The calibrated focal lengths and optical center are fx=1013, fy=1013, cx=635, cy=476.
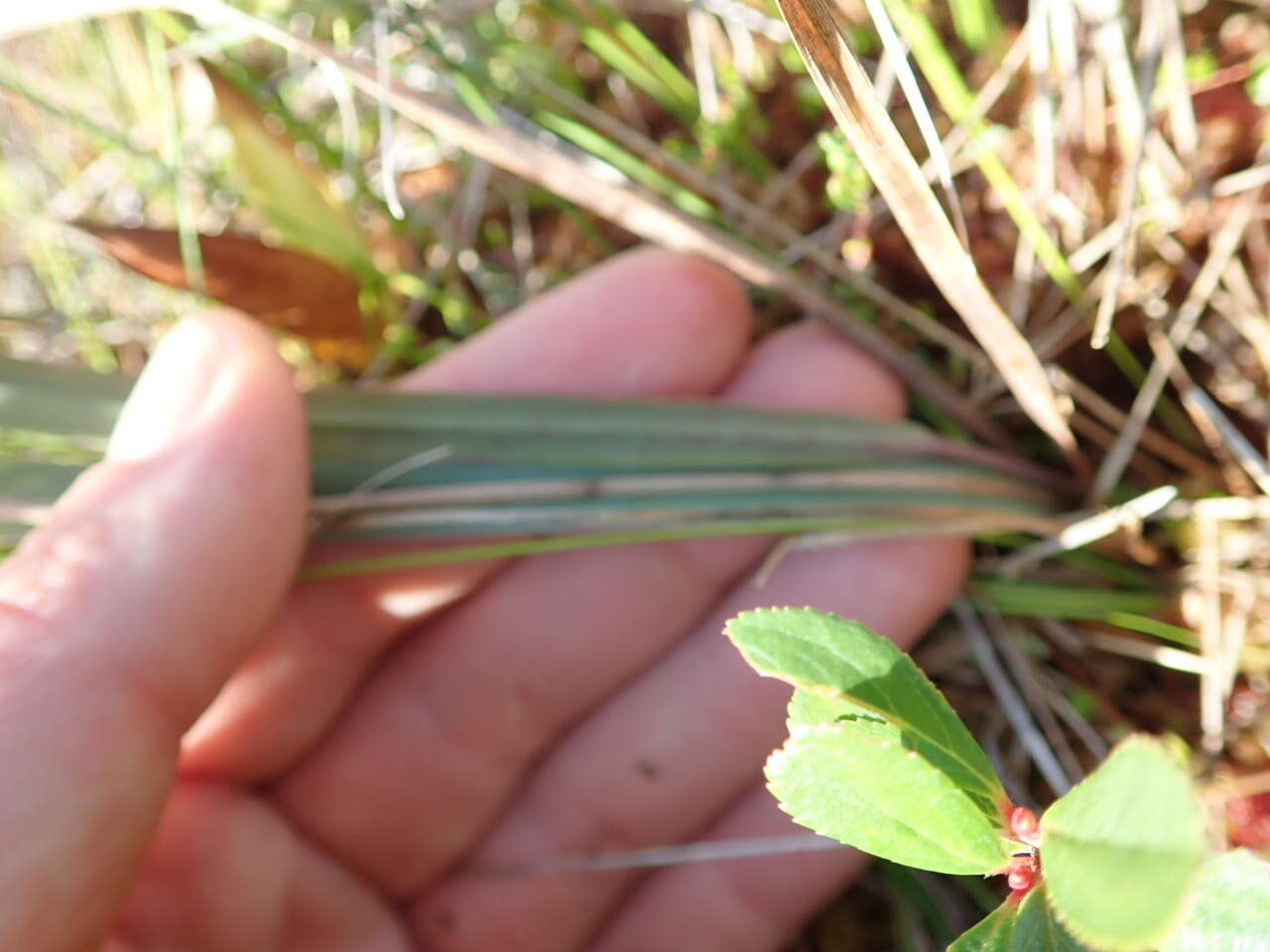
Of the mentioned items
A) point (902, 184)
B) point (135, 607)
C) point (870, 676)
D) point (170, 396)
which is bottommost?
point (135, 607)

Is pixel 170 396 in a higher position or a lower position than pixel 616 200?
lower

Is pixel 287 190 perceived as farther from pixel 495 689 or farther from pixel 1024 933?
pixel 1024 933

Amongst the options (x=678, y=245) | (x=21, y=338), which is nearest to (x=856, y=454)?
(x=678, y=245)

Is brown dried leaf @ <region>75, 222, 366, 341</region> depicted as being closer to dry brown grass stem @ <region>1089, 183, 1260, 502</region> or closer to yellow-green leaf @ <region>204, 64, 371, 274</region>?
yellow-green leaf @ <region>204, 64, 371, 274</region>

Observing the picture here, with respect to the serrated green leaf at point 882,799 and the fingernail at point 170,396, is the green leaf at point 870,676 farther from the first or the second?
the fingernail at point 170,396

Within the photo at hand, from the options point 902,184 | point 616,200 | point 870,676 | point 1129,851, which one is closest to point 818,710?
point 870,676

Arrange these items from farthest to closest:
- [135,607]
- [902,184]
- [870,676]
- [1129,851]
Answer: [135,607] < [902,184] < [870,676] < [1129,851]
